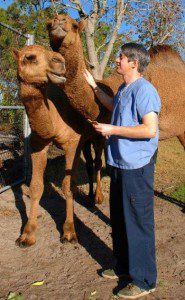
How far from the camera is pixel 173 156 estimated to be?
12.2 metres

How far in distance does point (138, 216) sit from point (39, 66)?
1.73 metres

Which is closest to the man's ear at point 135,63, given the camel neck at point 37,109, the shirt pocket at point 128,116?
the shirt pocket at point 128,116

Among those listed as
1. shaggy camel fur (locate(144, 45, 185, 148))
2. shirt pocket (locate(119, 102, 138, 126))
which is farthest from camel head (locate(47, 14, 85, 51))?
shaggy camel fur (locate(144, 45, 185, 148))

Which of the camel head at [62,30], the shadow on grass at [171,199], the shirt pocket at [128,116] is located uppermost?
the camel head at [62,30]

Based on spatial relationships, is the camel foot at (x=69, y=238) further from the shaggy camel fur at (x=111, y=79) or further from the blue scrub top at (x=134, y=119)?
the blue scrub top at (x=134, y=119)

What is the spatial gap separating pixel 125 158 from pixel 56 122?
68.2 inches

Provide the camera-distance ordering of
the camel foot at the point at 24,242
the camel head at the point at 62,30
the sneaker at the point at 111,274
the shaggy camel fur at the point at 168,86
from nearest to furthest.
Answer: the sneaker at the point at 111,274 → the camel head at the point at 62,30 → the camel foot at the point at 24,242 → the shaggy camel fur at the point at 168,86

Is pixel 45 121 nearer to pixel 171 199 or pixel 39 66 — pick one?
pixel 39 66

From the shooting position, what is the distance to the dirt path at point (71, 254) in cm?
383

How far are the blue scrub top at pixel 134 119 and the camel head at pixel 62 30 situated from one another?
114cm

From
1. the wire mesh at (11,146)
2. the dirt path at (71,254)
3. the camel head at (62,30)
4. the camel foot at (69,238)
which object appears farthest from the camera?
the wire mesh at (11,146)

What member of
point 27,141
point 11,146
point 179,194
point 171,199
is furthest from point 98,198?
point 11,146

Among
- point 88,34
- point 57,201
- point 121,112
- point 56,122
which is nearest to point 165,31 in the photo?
point 88,34

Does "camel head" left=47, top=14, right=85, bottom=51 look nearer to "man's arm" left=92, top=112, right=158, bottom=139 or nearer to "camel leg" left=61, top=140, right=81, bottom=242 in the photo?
"camel leg" left=61, top=140, right=81, bottom=242
